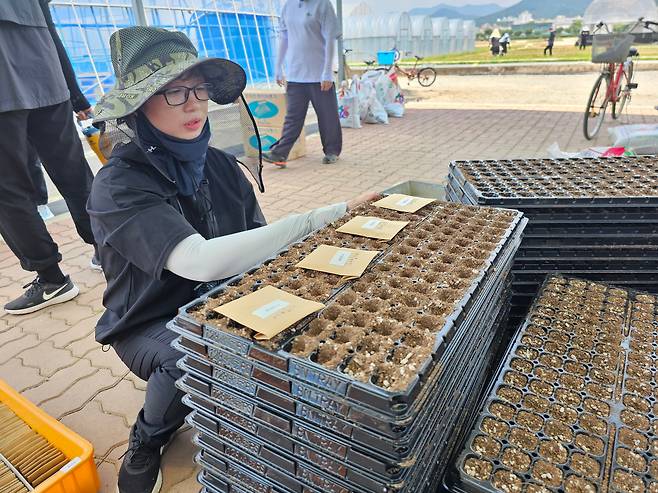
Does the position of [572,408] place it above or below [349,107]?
Answer: below

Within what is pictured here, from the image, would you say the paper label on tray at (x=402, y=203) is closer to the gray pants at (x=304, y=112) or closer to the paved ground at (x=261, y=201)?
the paved ground at (x=261, y=201)

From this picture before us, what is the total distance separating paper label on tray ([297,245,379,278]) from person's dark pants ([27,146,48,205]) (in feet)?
7.07

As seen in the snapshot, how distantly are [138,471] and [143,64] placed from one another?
1.42 meters

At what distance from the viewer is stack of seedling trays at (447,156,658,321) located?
6.13ft

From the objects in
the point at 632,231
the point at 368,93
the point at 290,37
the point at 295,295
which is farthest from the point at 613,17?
the point at 295,295

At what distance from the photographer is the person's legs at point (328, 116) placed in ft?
18.5

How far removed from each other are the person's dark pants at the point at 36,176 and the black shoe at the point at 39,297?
0.54 meters

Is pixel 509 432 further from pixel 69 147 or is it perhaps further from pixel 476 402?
pixel 69 147

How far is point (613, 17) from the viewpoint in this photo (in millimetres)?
7383

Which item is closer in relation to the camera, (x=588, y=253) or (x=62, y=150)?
(x=588, y=253)

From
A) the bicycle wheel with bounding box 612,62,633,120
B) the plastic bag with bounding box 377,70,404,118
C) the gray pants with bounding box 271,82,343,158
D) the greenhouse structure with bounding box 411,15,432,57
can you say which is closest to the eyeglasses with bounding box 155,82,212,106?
the gray pants with bounding box 271,82,343,158

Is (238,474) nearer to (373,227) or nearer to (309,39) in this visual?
(373,227)

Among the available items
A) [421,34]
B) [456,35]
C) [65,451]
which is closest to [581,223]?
[65,451]

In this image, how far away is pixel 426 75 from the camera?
48.5 ft
